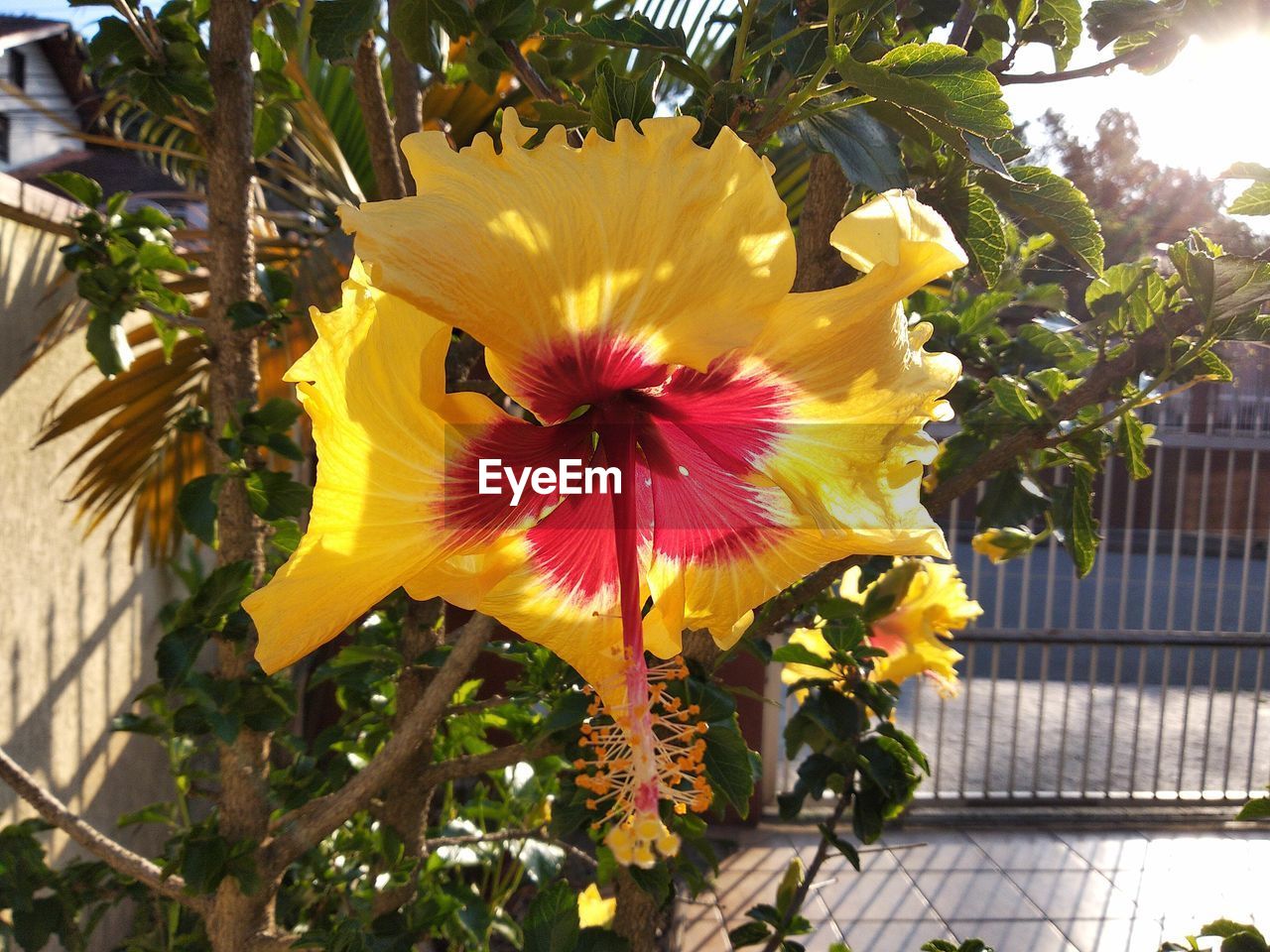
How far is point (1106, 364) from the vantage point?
3.17 ft

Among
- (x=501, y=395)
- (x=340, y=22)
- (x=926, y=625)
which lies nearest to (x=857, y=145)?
(x=340, y=22)

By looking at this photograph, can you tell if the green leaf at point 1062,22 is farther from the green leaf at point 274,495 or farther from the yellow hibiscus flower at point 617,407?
the green leaf at point 274,495

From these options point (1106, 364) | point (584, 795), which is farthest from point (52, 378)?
point (1106, 364)

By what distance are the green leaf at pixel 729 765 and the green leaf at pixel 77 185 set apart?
814mm

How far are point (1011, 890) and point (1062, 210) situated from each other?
10.3 feet

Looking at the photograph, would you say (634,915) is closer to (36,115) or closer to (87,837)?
(87,837)

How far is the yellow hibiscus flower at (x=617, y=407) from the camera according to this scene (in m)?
0.38

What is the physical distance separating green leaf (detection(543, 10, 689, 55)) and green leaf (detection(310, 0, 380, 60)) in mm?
187

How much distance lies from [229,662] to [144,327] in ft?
3.52

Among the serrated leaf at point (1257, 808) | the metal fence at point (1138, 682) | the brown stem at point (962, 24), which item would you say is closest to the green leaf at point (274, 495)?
the brown stem at point (962, 24)

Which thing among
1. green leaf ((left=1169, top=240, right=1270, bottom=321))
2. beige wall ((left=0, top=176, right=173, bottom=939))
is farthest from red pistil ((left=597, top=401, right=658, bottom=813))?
beige wall ((left=0, top=176, right=173, bottom=939))

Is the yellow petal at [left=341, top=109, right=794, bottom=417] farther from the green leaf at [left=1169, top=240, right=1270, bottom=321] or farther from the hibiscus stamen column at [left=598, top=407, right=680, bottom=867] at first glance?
the green leaf at [left=1169, top=240, right=1270, bottom=321]

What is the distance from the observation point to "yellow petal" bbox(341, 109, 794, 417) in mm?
367

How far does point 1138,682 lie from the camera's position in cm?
451
